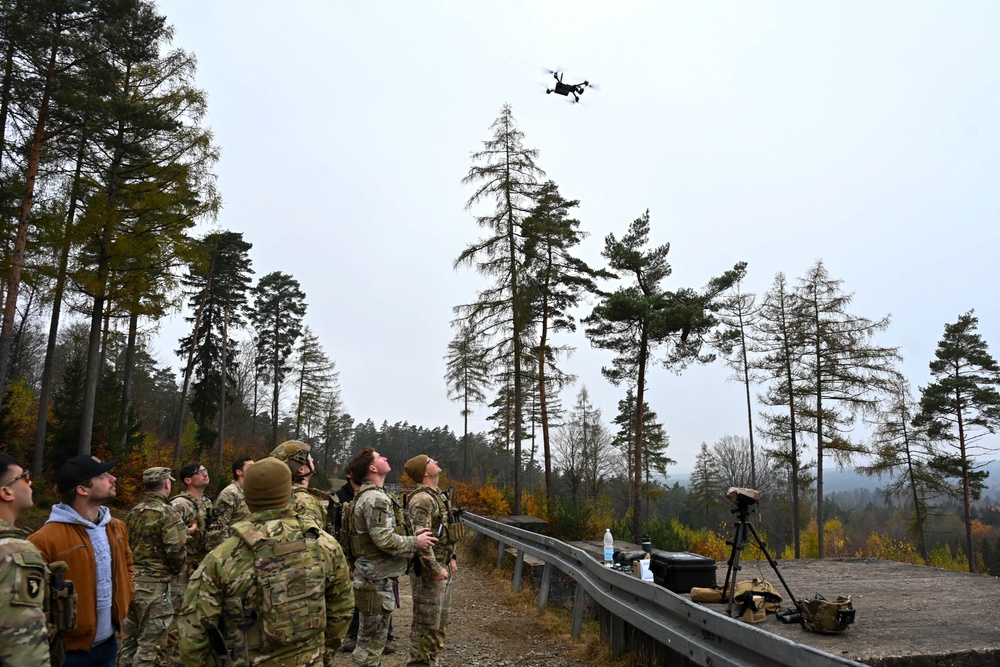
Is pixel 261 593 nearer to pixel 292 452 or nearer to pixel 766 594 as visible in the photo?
pixel 292 452

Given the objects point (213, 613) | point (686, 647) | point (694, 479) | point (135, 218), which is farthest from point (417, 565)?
point (694, 479)

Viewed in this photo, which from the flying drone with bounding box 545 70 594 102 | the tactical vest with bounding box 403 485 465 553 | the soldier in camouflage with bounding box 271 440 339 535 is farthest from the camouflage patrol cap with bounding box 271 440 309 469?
the flying drone with bounding box 545 70 594 102

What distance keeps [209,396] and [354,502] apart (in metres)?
33.6

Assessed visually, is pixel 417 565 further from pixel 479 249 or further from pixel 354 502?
pixel 479 249

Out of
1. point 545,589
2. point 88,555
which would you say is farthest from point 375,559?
Answer: point 545,589

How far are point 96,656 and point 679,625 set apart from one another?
4.15 metres

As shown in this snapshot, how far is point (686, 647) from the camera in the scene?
14.9 feet

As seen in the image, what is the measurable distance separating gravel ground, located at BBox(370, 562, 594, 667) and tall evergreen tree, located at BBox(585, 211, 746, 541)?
1183 centimetres

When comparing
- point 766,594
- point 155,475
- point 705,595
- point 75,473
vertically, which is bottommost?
point 705,595

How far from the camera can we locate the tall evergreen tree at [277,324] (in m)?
43.7

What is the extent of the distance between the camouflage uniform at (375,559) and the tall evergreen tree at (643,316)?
1619cm

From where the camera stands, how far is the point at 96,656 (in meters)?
3.69

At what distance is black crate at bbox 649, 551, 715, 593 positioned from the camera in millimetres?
6773

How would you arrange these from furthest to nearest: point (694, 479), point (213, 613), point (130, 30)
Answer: point (694, 479) → point (130, 30) → point (213, 613)
